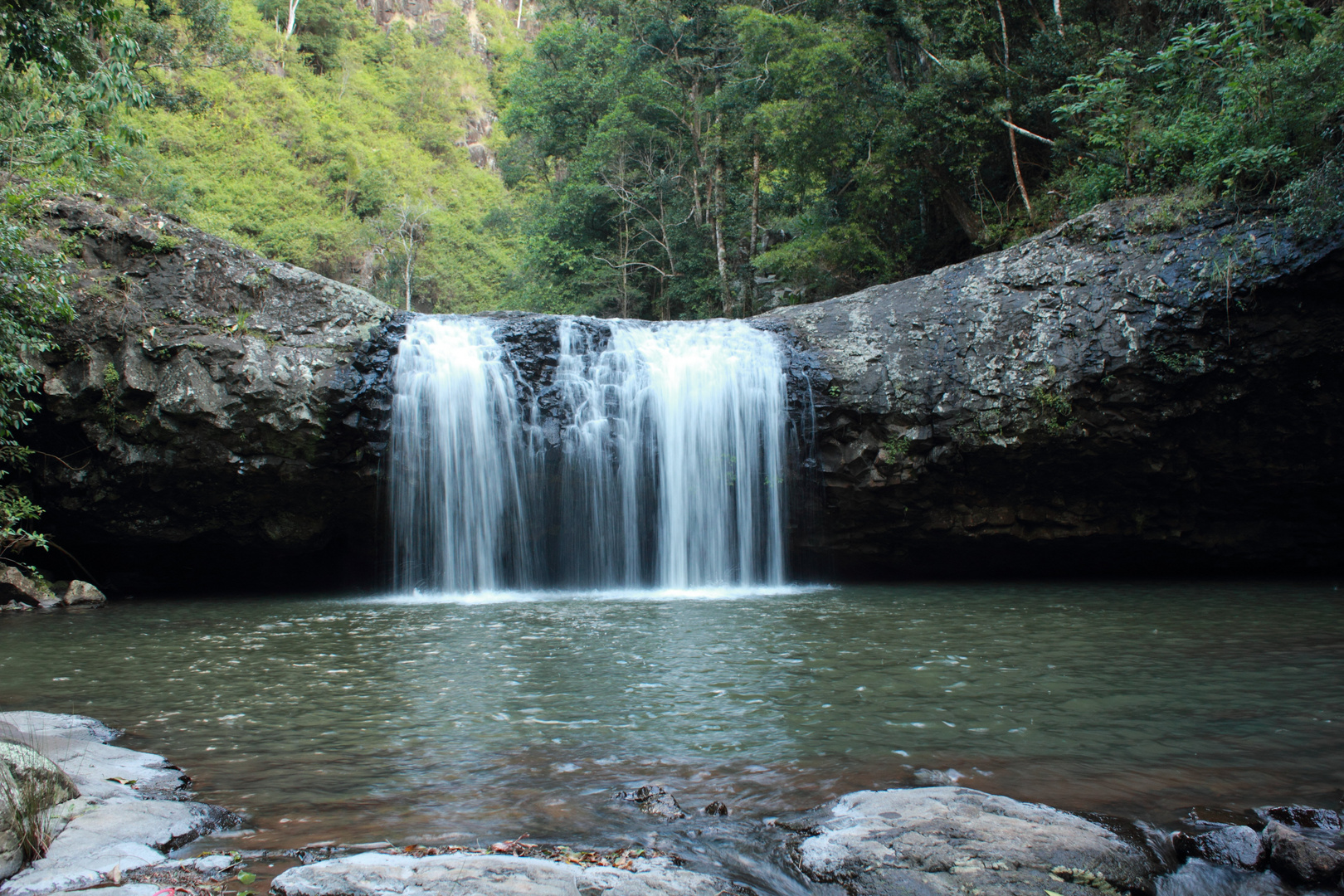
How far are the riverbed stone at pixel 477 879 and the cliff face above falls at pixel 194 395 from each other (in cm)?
998

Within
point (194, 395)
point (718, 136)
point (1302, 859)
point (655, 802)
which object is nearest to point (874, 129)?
point (718, 136)

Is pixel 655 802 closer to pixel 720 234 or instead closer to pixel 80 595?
pixel 80 595

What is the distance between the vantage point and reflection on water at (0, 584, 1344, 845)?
3.95 metres

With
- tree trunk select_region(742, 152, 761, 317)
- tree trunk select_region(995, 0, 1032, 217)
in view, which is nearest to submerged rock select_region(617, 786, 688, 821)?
tree trunk select_region(995, 0, 1032, 217)

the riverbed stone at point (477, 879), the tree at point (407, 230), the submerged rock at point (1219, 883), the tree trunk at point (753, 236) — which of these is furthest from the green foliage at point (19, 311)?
the tree at point (407, 230)

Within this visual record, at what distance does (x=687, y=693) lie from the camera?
19.5ft

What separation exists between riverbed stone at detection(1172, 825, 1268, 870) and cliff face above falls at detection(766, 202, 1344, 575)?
9424 mm

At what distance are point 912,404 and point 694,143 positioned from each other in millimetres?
15028

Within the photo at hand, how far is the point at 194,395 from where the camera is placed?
11180 mm

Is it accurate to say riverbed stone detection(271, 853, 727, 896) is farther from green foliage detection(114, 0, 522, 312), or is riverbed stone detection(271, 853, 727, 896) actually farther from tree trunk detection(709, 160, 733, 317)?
green foliage detection(114, 0, 522, 312)

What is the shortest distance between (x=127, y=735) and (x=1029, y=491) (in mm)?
12281

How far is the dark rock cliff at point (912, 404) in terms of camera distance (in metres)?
11.1

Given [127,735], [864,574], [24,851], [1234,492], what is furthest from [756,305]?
[24,851]

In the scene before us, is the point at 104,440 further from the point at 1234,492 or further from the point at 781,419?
the point at 1234,492
